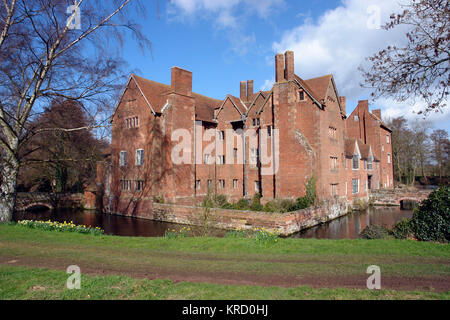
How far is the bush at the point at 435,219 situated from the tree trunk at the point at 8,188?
18667mm

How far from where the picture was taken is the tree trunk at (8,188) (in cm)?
1370

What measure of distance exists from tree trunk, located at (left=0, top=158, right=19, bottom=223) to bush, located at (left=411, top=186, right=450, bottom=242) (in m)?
18.7

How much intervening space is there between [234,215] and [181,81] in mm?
14962

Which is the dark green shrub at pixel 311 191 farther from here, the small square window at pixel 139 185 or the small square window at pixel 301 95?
the small square window at pixel 139 185

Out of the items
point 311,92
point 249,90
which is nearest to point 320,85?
point 311,92

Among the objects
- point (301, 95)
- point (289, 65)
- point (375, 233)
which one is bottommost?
point (375, 233)

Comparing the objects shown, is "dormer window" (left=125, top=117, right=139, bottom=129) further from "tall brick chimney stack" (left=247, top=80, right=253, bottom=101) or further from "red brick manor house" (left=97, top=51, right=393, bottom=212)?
"tall brick chimney stack" (left=247, top=80, right=253, bottom=101)

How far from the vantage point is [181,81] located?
1095 inches

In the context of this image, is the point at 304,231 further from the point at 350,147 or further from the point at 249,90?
the point at 249,90

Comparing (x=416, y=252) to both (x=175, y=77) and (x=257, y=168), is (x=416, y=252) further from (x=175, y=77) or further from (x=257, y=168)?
(x=175, y=77)

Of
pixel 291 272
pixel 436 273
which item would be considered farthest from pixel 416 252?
pixel 291 272
